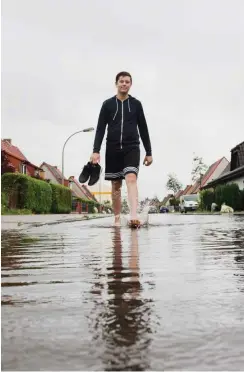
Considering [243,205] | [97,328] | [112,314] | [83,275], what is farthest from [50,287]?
[243,205]

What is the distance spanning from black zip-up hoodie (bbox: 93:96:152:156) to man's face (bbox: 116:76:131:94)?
24 centimetres

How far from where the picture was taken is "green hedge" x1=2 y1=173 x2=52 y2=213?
2978 centimetres

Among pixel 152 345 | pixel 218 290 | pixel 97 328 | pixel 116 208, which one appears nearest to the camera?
pixel 152 345

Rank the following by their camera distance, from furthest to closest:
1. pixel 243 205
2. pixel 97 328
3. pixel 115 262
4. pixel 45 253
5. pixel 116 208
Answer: pixel 243 205, pixel 116 208, pixel 45 253, pixel 115 262, pixel 97 328

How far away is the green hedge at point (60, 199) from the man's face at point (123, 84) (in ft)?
100

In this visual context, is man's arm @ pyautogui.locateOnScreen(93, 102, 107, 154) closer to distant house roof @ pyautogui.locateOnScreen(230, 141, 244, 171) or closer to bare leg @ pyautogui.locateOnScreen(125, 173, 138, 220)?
bare leg @ pyautogui.locateOnScreen(125, 173, 138, 220)

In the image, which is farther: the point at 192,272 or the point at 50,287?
the point at 192,272

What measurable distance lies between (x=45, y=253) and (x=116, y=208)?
477 centimetres

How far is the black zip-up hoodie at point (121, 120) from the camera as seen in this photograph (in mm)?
8336

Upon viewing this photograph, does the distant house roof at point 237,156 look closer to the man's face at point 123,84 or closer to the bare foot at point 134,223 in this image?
the bare foot at point 134,223

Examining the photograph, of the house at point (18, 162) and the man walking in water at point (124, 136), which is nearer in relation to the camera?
the man walking in water at point (124, 136)

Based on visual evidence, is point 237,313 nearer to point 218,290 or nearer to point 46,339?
point 218,290

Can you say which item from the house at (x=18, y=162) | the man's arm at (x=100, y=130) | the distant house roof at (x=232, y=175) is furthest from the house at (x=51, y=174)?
the man's arm at (x=100, y=130)

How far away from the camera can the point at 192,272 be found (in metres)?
3.27
